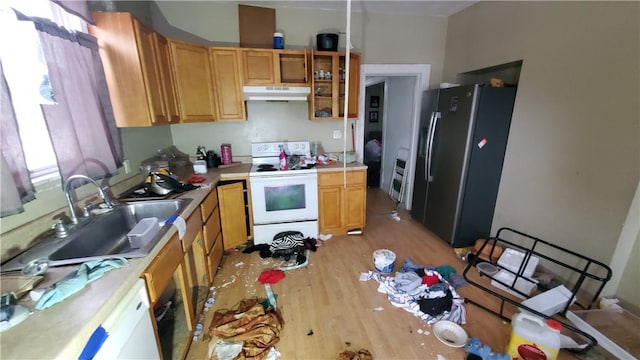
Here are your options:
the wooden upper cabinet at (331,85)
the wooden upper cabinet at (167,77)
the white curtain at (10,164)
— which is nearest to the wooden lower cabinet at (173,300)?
the white curtain at (10,164)

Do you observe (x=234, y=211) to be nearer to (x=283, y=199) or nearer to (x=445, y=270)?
(x=283, y=199)

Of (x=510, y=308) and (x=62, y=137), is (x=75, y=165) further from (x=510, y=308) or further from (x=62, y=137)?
(x=510, y=308)

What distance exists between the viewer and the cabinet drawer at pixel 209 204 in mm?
2074

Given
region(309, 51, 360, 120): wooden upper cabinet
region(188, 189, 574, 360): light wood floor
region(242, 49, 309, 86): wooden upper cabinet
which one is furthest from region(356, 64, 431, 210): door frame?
region(188, 189, 574, 360): light wood floor

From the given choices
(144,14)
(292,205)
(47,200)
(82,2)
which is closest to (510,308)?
(292,205)

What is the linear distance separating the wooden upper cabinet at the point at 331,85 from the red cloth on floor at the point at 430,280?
1.96m

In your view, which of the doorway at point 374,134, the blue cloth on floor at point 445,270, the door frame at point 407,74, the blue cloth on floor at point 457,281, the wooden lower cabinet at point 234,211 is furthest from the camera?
the doorway at point 374,134

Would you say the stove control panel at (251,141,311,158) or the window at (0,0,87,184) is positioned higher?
the window at (0,0,87,184)

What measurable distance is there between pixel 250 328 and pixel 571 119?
2.85m

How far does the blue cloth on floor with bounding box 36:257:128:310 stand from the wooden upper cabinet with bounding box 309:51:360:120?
233 centimetres

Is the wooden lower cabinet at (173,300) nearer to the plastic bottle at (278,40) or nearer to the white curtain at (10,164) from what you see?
the white curtain at (10,164)

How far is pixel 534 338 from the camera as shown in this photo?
1.41 m

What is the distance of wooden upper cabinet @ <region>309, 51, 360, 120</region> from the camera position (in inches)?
115

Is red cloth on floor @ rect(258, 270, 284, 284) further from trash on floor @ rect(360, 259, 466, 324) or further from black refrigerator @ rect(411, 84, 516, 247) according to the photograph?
black refrigerator @ rect(411, 84, 516, 247)
